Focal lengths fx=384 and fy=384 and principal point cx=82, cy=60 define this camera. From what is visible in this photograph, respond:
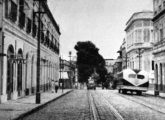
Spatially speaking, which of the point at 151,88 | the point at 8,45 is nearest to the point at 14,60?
the point at 8,45

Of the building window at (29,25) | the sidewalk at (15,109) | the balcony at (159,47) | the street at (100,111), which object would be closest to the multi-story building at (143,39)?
the balcony at (159,47)

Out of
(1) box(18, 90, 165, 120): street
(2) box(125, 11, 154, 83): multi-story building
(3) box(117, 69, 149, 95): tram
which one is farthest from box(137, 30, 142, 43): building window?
(1) box(18, 90, 165, 120): street

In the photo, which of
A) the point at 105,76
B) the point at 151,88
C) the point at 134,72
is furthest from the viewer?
the point at 105,76

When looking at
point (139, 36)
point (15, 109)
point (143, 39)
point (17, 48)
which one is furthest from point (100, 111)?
point (139, 36)

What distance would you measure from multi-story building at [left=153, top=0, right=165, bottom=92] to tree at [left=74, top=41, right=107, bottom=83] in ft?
94.3

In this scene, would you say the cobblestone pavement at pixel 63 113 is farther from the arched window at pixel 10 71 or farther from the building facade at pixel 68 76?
the building facade at pixel 68 76

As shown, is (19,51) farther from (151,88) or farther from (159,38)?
(151,88)

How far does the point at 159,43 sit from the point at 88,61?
34.7 metres

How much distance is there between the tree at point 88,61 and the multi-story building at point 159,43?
94.3 feet

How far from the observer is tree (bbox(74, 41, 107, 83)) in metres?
79.6

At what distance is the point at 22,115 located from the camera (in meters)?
15.1

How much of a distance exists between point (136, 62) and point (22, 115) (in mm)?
59795

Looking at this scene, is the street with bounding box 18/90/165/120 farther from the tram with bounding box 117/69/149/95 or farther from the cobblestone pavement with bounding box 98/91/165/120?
the tram with bounding box 117/69/149/95

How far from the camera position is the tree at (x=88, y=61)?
79.6m
